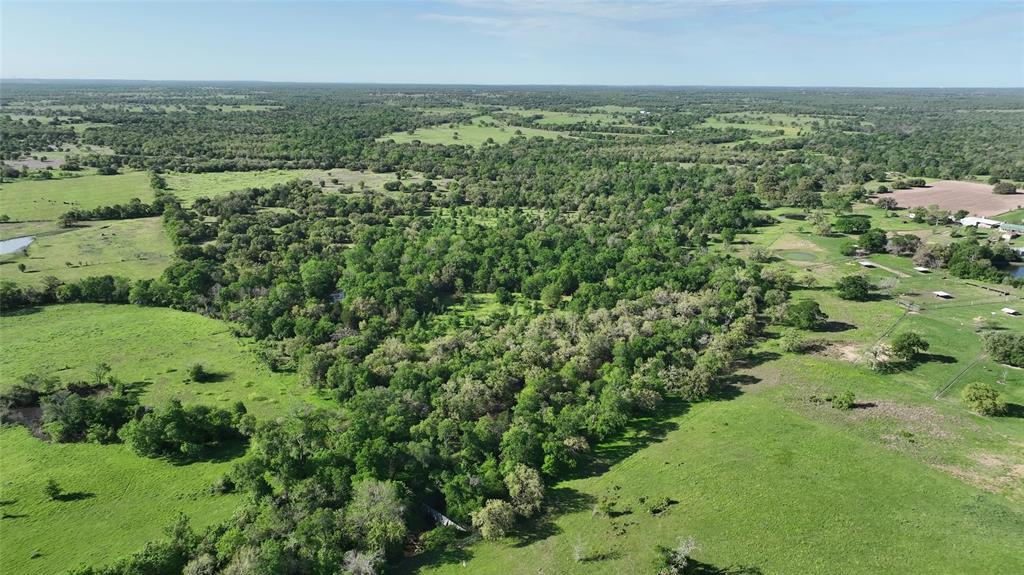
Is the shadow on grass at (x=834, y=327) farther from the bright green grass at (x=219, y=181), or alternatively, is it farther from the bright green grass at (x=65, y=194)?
the bright green grass at (x=65, y=194)

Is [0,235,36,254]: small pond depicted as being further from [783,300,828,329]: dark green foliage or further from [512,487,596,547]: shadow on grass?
[783,300,828,329]: dark green foliage

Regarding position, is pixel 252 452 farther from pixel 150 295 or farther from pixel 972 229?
pixel 972 229

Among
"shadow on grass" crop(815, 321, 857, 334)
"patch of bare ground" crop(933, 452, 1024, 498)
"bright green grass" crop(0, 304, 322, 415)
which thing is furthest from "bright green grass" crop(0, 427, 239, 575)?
"shadow on grass" crop(815, 321, 857, 334)

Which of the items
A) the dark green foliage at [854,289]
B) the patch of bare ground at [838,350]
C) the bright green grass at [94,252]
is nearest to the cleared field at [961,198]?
the dark green foliage at [854,289]

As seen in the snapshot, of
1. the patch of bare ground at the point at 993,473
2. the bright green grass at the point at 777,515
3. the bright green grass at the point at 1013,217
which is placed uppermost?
the bright green grass at the point at 1013,217

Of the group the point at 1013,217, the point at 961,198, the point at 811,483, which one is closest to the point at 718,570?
the point at 811,483

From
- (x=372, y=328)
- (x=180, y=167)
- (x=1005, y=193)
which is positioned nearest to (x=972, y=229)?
(x=1005, y=193)
